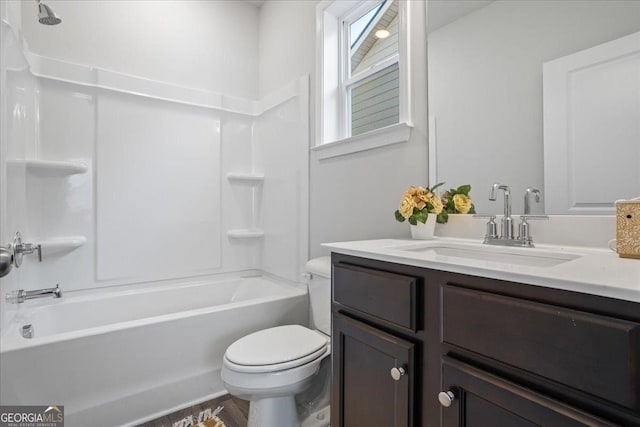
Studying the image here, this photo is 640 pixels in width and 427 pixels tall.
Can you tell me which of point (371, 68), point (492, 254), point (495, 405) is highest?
point (371, 68)

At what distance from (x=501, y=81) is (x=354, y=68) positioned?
1099mm

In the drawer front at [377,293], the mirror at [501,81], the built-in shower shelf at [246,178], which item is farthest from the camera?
the built-in shower shelf at [246,178]

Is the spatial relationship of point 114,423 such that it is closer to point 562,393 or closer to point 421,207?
point 421,207

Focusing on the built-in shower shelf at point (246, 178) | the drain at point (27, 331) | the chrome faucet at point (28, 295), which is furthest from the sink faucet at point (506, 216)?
the drain at point (27, 331)

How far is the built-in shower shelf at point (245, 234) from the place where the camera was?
2.66 m

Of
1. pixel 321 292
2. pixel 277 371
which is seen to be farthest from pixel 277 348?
pixel 321 292

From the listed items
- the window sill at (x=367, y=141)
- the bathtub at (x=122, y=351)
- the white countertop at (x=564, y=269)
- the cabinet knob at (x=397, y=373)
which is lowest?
the bathtub at (x=122, y=351)

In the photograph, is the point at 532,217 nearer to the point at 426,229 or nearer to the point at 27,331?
the point at 426,229

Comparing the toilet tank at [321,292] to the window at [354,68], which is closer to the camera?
the toilet tank at [321,292]

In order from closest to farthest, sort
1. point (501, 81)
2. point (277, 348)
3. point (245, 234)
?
1. point (501, 81)
2. point (277, 348)
3. point (245, 234)

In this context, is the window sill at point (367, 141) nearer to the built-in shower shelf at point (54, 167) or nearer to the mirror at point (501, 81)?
the mirror at point (501, 81)

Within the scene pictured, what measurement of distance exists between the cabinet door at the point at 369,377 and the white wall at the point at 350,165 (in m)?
0.67

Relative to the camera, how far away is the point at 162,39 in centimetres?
242

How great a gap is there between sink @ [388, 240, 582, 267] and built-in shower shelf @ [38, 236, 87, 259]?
2.01 metres
